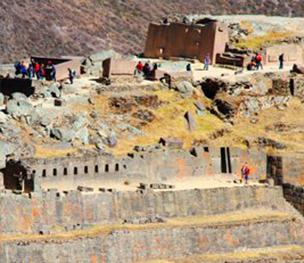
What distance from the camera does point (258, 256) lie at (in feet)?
310

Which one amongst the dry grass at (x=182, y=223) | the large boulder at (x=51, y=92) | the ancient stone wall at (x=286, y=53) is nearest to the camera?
the dry grass at (x=182, y=223)

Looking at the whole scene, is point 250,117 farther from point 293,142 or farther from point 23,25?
point 23,25

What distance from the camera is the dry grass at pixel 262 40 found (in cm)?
11581

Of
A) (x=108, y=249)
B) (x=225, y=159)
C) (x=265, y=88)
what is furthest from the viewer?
(x=265, y=88)

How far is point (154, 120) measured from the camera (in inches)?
4119

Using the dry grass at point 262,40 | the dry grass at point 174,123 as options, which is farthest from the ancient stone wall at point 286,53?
the dry grass at point 174,123

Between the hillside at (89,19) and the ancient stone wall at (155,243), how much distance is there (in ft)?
143

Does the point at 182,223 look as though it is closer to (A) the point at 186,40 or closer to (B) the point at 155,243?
(B) the point at 155,243

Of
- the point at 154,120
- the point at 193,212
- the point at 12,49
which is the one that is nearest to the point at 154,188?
the point at 193,212

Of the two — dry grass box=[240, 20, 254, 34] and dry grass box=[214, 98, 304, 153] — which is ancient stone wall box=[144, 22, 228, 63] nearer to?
dry grass box=[240, 20, 254, 34]

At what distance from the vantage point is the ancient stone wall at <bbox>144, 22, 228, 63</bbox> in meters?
114

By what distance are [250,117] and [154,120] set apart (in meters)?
5.18

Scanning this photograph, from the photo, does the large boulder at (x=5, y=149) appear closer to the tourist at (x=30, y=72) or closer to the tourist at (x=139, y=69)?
the tourist at (x=30, y=72)

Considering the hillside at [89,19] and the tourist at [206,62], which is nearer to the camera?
the tourist at [206,62]
